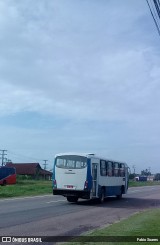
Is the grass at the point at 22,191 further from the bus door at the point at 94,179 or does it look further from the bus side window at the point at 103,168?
the bus door at the point at 94,179

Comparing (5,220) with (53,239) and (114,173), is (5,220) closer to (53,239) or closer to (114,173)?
(53,239)

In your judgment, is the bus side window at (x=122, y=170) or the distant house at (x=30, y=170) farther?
the distant house at (x=30, y=170)

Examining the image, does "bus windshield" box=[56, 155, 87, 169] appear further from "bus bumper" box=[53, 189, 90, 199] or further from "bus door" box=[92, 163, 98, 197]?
"bus bumper" box=[53, 189, 90, 199]

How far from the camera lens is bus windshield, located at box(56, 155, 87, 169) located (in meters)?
23.2

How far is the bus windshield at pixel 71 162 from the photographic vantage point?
23203 mm

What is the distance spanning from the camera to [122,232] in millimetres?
12383

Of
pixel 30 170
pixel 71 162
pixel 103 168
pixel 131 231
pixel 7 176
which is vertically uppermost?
pixel 30 170

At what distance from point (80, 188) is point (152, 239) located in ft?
40.1

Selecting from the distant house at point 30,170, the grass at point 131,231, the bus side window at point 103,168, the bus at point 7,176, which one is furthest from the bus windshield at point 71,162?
the distant house at point 30,170

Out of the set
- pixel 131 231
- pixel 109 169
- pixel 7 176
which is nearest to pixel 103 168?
pixel 109 169

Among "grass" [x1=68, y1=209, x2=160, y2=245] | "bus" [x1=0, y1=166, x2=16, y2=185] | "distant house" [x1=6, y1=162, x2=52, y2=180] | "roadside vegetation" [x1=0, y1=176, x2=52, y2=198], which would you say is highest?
"distant house" [x1=6, y1=162, x2=52, y2=180]

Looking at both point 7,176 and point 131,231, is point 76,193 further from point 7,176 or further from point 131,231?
point 7,176

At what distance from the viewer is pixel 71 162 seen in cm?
2342

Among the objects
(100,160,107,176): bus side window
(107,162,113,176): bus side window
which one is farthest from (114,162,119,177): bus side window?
(100,160,107,176): bus side window
